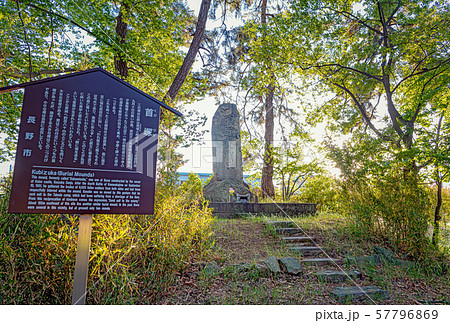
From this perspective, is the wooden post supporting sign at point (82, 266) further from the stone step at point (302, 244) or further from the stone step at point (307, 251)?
the stone step at point (302, 244)

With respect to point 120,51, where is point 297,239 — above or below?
below

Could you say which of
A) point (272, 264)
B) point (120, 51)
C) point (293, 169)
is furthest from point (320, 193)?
point (120, 51)

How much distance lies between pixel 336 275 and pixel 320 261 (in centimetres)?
58

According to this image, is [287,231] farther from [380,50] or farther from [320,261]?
[380,50]

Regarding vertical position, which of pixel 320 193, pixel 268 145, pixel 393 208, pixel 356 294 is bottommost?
pixel 356 294

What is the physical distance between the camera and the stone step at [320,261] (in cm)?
454

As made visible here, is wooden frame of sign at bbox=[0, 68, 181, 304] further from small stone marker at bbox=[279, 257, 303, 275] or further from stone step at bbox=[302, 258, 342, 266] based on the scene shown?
stone step at bbox=[302, 258, 342, 266]

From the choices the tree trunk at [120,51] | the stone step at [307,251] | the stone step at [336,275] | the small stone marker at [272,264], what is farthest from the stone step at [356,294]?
the tree trunk at [120,51]

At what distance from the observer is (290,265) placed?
415 cm

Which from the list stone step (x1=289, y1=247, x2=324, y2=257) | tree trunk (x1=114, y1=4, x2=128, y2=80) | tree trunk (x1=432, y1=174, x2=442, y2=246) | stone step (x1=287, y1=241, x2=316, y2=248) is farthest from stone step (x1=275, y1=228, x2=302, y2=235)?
tree trunk (x1=114, y1=4, x2=128, y2=80)

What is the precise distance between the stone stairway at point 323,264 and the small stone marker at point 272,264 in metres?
0.60

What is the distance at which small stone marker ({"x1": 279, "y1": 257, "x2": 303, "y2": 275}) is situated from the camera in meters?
4.07

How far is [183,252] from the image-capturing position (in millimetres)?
3615

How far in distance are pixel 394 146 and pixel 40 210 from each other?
654cm
